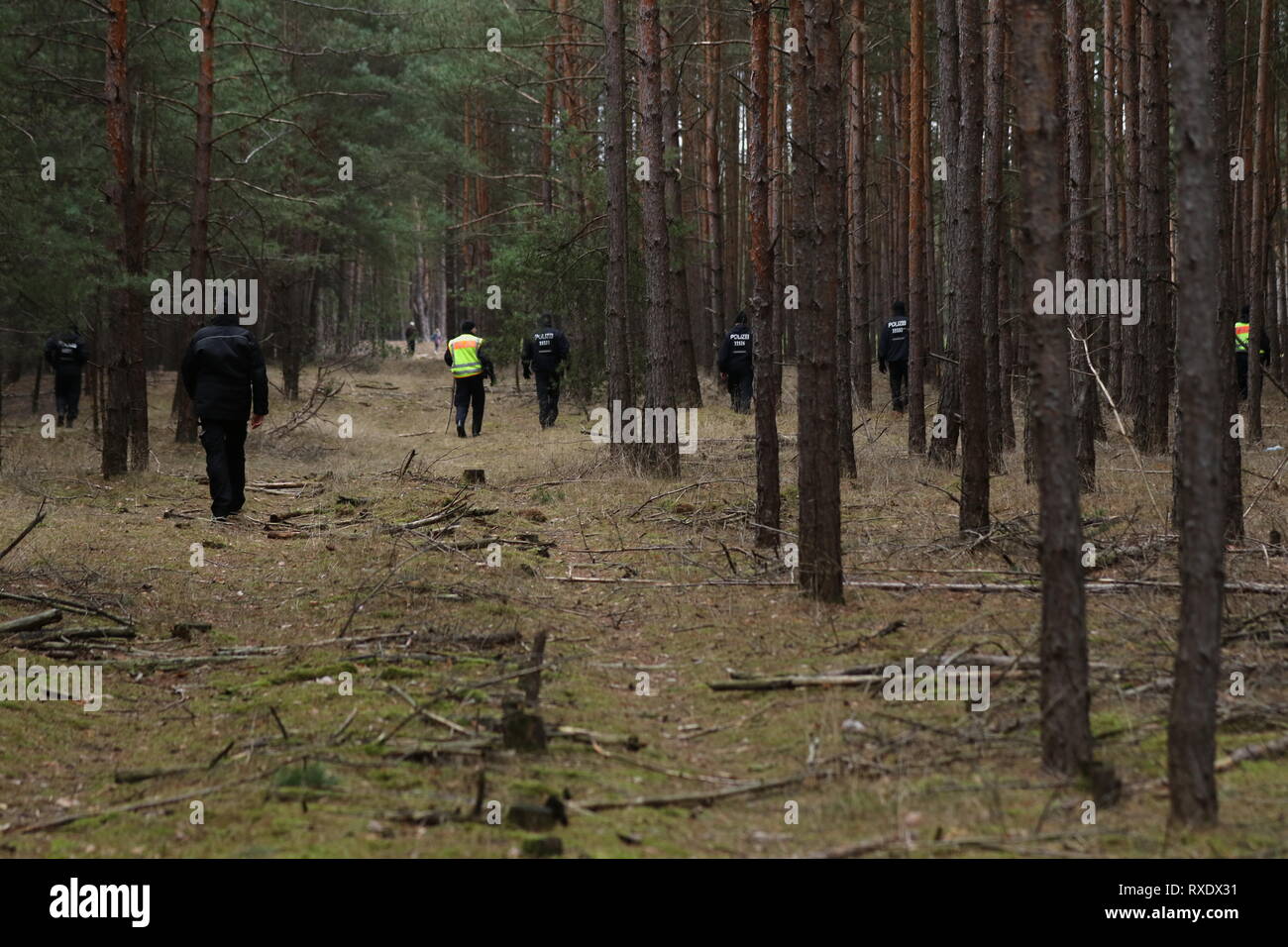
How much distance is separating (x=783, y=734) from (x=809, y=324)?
3568 mm

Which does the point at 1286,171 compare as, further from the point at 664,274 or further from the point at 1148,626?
the point at 1148,626

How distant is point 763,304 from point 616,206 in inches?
228

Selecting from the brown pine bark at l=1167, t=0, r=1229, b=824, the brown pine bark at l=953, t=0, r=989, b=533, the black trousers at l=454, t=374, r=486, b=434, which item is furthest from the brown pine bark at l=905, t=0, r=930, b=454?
the brown pine bark at l=1167, t=0, r=1229, b=824

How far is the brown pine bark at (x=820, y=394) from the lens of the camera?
8.60m

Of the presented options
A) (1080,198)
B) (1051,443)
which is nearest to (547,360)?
(1080,198)

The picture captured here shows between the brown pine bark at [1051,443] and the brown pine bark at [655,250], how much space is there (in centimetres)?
951

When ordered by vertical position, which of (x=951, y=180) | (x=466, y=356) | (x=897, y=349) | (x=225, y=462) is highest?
(x=951, y=180)

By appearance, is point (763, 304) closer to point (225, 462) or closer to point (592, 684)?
point (592, 684)

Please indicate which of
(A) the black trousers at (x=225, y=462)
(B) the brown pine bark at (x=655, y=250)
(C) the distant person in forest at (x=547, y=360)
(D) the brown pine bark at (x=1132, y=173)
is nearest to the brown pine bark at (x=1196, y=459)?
(A) the black trousers at (x=225, y=462)

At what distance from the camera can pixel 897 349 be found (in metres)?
23.4

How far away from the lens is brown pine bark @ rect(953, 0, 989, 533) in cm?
1012

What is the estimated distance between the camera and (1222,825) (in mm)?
4422

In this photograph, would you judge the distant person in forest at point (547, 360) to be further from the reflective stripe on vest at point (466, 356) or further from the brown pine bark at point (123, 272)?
the brown pine bark at point (123, 272)

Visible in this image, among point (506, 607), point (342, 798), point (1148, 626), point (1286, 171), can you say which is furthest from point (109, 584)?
point (1286, 171)
